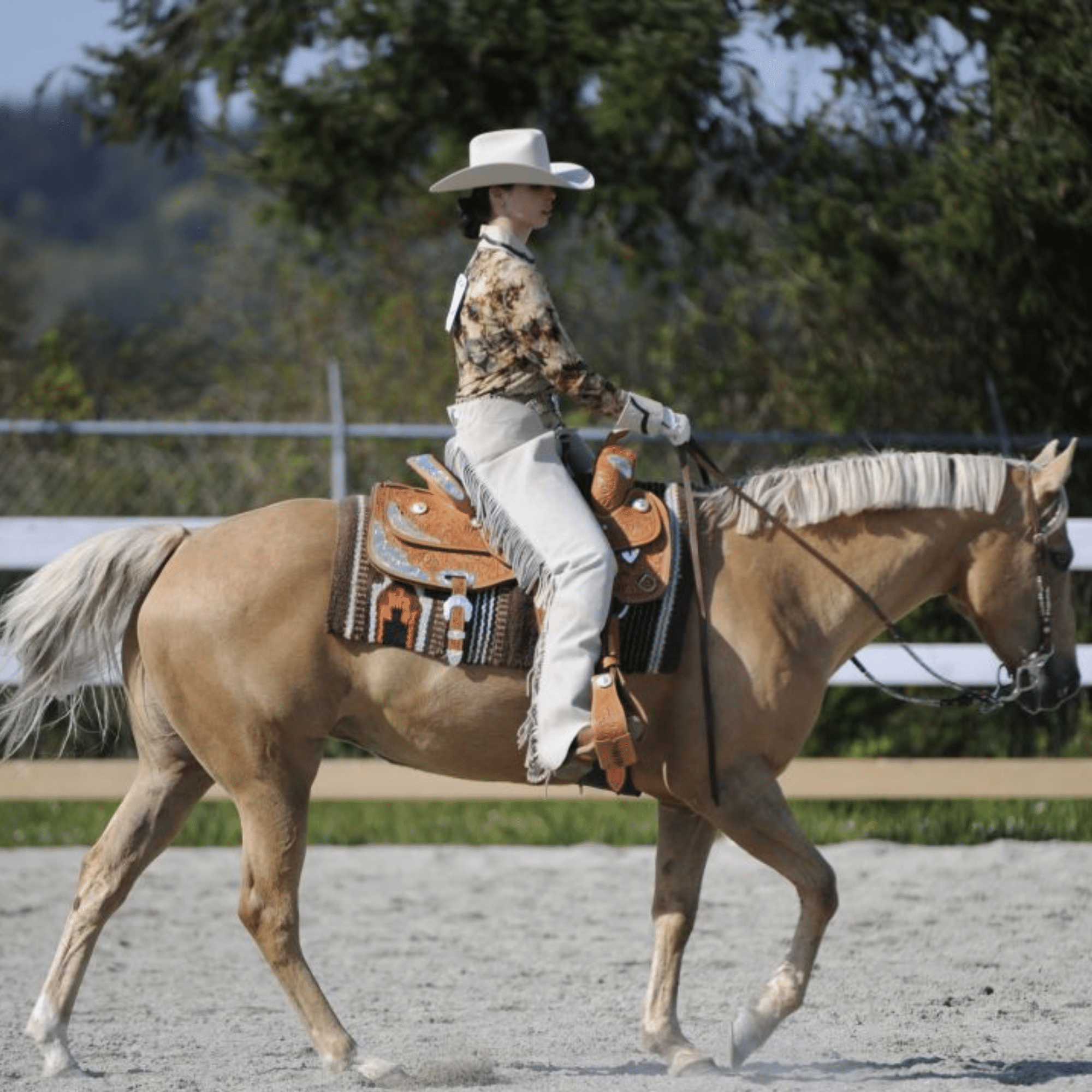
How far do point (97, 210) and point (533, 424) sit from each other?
350ft

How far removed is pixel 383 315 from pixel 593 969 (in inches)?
311

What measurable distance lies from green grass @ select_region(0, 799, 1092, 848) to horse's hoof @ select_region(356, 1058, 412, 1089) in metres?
4.22

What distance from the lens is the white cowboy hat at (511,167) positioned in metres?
5.17

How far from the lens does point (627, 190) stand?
1147cm

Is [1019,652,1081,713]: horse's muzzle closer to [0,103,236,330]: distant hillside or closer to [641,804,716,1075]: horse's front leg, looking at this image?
[641,804,716,1075]: horse's front leg

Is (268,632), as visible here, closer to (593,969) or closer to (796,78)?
(593,969)

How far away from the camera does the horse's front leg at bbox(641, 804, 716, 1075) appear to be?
17.3 ft

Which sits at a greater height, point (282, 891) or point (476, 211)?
point (476, 211)

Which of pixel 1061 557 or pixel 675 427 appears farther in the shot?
pixel 1061 557

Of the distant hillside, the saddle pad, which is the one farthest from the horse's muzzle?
the distant hillside

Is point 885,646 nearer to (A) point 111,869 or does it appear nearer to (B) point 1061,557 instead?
(B) point 1061,557

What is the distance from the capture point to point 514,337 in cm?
510

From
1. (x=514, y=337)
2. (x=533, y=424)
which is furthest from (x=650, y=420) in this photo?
(x=514, y=337)

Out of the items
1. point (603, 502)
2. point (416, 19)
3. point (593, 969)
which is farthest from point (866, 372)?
point (603, 502)
